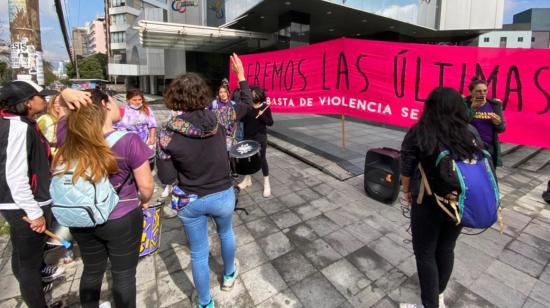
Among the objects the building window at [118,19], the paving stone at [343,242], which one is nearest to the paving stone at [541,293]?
the paving stone at [343,242]

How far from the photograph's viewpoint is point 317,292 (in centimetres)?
237

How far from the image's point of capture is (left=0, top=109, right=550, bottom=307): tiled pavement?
2305mm

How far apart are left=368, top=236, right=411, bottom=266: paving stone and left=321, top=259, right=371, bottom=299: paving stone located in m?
0.41

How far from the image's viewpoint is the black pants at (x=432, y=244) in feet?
5.80

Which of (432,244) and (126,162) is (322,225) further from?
(126,162)

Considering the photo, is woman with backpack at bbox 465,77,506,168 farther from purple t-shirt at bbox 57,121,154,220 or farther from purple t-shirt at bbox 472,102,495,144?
purple t-shirt at bbox 57,121,154,220

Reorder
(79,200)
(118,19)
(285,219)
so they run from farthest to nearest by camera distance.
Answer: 1. (118,19)
2. (285,219)
3. (79,200)

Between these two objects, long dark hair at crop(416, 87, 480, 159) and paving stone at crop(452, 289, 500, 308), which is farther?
paving stone at crop(452, 289, 500, 308)

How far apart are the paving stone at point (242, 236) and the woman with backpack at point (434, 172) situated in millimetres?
1802

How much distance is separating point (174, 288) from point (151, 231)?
58cm

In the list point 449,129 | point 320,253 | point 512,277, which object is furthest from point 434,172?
point 512,277

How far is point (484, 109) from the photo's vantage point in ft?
9.95

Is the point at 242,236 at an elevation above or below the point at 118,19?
below

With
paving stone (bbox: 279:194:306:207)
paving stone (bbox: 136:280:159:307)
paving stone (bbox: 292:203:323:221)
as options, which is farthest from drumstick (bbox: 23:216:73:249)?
paving stone (bbox: 279:194:306:207)
